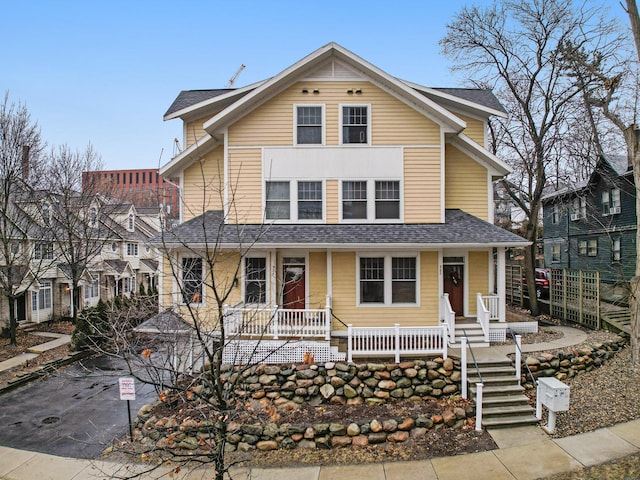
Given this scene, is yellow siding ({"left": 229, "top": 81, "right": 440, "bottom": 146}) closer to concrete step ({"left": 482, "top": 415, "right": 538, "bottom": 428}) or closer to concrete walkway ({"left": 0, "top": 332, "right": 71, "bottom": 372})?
concrete step ({"left": 482, "top": 415, "right": 538, "bottom": 428})

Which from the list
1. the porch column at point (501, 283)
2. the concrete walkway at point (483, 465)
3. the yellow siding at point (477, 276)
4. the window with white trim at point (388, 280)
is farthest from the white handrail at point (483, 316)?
the concrete walkway at point (483, 465)

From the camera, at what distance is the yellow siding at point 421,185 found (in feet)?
41.6

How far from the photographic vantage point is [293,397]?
9.90m

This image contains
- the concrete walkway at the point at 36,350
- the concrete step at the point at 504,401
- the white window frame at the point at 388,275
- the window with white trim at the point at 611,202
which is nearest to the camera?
the concrete step at the point at 504,401

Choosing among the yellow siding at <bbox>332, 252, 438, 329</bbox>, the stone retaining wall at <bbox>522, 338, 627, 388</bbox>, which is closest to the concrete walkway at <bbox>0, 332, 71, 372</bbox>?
the yellow siding at <bbox>332, 252, 438, 329</bbox>

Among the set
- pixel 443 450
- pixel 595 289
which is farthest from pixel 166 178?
pixel 595 289

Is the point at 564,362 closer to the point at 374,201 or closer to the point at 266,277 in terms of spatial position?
the point at 374,201

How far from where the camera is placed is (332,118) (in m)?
12.8

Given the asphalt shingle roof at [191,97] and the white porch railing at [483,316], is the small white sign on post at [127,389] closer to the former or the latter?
the asphalt shingle roof at [191,97]

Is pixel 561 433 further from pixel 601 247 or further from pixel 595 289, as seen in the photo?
pixel 601 247

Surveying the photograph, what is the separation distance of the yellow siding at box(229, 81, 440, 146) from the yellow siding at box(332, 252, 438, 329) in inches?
166

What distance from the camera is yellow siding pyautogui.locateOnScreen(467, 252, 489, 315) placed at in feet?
41.9

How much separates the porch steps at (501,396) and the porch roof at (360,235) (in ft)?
12.4

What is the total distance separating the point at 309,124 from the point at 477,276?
26.4 ft
